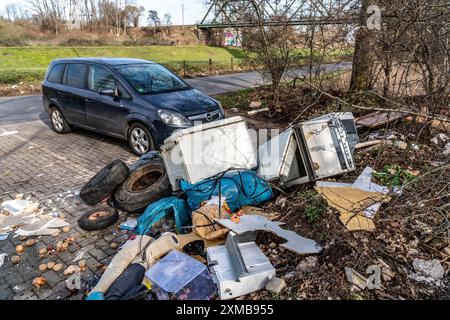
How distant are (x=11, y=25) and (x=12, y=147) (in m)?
31.6

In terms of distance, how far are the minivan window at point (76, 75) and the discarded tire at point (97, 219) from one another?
3.91 metres

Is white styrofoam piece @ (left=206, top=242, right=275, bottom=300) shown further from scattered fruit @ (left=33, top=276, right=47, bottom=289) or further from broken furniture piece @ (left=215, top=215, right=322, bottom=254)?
scattered fruit @ (left=33, top=276, right=47, bottom=289)

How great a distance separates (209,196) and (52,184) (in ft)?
9.74

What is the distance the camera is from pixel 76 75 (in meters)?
7.23

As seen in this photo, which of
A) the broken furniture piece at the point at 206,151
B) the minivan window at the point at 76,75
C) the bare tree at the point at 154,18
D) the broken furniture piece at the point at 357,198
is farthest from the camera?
the bare tree at the point at 154,18

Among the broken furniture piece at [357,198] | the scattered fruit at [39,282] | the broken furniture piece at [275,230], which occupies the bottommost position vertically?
the scattered fruit at [39,282]

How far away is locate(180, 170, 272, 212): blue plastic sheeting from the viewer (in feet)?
13.2

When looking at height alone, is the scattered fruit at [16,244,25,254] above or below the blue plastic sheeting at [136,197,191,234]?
below

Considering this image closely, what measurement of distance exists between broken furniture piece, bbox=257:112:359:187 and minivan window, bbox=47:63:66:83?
576 centimetres

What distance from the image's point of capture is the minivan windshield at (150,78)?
21.1 ft

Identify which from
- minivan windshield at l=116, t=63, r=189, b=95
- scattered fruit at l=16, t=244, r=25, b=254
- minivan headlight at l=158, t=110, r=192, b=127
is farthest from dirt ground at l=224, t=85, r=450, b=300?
minivan windshield at l=116, t=63, r=189, b=95

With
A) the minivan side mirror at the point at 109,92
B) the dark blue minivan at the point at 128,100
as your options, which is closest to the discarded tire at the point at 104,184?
the dark blue minivan at the point at 128,100

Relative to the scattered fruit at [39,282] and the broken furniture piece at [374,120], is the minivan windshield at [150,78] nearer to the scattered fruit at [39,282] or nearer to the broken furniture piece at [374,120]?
the broken furniture piece at [374,120]

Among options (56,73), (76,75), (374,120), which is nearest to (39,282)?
(76,75)
